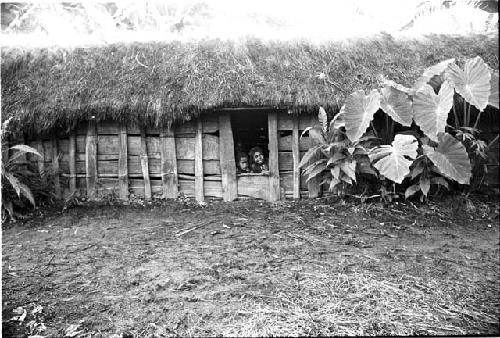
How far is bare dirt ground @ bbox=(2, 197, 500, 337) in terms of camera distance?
7.13 ft

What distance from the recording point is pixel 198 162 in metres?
5.06

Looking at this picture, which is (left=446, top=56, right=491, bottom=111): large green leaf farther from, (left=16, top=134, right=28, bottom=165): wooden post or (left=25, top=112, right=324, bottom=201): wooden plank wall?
(left=16, top=134, right=28, bottom=165): wooden post

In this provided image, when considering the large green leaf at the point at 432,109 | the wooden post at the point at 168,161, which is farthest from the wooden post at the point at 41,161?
the large green leaf at the point at 432,109

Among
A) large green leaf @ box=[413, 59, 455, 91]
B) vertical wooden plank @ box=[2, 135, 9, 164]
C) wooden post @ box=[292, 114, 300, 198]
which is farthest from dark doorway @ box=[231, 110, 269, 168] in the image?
vertical wooden plank @ box=[2, 135, 9, 164]

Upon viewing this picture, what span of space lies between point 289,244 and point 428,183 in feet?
6.45

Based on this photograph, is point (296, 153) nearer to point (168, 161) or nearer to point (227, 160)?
point (227, 160)

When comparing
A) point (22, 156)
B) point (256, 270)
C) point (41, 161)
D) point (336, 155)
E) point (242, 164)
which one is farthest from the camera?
point (242, 164)

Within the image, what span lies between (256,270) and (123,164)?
2.90m

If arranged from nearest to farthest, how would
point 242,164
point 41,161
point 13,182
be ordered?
1. point 13,182
2. point 41,161
3. point 242,164

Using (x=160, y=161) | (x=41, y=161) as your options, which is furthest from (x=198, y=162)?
(x=41, y=161)

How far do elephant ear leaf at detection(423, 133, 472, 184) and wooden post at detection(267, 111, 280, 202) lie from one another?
1.85 metres

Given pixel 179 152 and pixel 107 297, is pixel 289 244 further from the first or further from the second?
pixel 179 152

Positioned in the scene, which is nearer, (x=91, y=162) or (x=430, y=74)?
(x=430, y=74)

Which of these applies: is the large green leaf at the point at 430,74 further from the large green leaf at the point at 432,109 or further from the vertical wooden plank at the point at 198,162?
the vertical wooden plank at the point at 198,162
